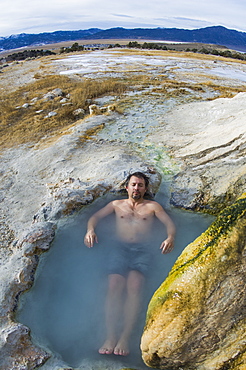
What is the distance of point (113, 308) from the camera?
117 inches

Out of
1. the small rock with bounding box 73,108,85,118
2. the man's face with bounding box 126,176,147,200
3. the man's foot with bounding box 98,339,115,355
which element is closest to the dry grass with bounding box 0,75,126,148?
the small rock with bounding box 73,108,85,118

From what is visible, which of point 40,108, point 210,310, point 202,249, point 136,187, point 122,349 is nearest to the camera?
point 210,310

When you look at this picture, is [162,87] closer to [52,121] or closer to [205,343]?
[52,121]

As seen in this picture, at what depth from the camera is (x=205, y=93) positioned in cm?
1075

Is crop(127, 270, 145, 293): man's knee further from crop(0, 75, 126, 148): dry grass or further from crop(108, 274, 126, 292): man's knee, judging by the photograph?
crop(0, 75, 126, 148): dry grass

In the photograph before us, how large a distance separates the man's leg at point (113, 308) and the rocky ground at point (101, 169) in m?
0.54

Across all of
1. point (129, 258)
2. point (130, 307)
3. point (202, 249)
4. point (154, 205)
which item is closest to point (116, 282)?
point (130, 307)

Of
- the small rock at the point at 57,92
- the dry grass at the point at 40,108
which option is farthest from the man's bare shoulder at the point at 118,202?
the small rock at the point at 57,92

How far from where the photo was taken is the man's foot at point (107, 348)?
263cm

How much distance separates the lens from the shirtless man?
285cm

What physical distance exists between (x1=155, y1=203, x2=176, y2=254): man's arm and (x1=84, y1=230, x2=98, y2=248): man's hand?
0.91 meters

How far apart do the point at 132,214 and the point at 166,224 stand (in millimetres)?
511

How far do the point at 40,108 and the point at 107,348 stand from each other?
8.86 metres

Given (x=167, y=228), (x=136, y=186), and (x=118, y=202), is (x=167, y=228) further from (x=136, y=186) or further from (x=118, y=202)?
(x=118, y=202)
